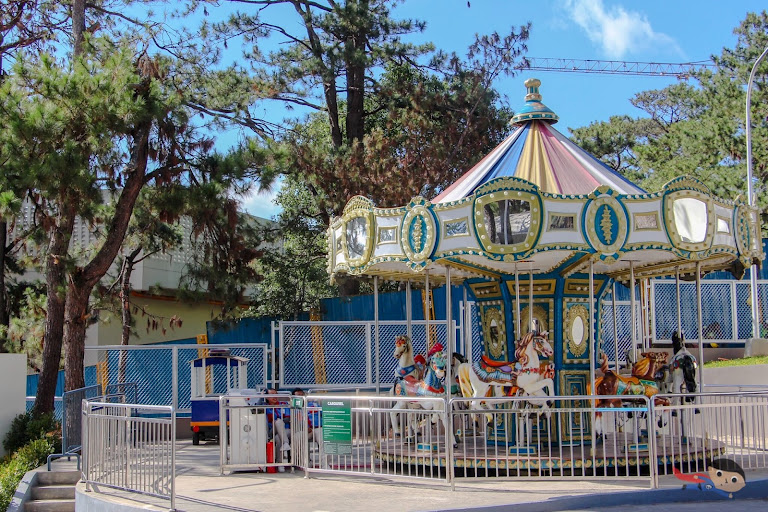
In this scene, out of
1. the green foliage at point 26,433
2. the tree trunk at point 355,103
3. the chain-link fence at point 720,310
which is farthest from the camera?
the tree trunk at point 355,103

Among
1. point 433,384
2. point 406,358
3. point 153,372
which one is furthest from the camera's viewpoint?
point 153,372

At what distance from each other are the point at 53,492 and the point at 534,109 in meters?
9.44

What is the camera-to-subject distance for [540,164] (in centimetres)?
1234

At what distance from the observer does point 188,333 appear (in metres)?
32.2

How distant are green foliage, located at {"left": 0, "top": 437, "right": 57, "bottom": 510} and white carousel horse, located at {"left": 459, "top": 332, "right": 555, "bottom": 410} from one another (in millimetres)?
7069

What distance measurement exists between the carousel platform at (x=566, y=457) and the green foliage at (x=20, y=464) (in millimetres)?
5856

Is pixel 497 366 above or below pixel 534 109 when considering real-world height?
below

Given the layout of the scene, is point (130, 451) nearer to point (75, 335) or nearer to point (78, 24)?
point (75, 335)

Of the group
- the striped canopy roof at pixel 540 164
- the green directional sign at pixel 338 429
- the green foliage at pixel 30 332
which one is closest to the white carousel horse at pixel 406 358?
the green directional sign at pixel 338 429

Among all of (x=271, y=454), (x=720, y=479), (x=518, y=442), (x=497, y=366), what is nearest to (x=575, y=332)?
(x=497, y=366)

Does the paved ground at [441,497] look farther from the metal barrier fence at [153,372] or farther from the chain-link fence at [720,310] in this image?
the chain-link fence at [720,310]

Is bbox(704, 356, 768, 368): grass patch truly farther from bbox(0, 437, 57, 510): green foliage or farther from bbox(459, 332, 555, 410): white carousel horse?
bbox(0, 437, 57, 510): green foliage

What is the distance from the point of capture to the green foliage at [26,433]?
597 inches

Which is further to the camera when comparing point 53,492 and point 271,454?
point 53,492
